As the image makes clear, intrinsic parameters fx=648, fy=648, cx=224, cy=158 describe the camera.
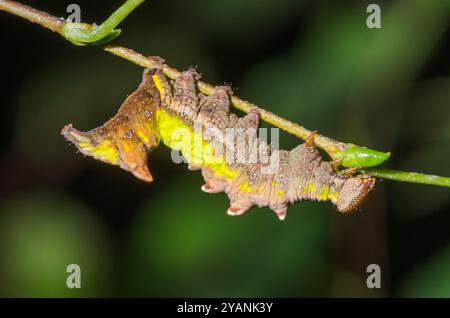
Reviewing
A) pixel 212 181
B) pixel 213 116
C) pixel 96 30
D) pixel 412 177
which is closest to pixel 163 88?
pixel 213 116

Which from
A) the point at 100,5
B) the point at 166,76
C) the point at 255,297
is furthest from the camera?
the point at 100,5

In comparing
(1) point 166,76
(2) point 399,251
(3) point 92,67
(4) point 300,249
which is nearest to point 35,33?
(3) point 92,67

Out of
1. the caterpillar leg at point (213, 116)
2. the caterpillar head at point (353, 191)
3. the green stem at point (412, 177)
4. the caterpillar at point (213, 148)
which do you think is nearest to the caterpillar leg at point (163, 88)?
the caterpillar at point (213, 148)

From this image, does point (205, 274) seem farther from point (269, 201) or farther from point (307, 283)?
point (269, 201)

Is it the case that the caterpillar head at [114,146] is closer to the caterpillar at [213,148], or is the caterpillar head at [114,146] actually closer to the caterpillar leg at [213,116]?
the caterpillar at [213,148]

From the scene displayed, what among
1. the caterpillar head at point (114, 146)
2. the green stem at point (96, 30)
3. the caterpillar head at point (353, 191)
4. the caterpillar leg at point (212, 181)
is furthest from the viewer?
the caterpillar leg at point (212, 181)

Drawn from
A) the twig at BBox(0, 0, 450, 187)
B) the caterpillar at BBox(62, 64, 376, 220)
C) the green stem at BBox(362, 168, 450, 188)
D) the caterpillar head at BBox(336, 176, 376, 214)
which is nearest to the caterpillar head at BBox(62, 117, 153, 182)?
the caterpillar at BBox(62, 64, 376, 220)

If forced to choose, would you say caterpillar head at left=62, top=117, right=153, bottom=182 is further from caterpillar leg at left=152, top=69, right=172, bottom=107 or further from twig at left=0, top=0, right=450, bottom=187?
twig at left=0, top=0, right=450, bottom=187

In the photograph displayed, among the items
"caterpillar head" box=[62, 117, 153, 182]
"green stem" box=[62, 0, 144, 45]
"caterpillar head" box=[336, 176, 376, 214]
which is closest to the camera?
"green stem" box=[62, 0, 144, 45]
